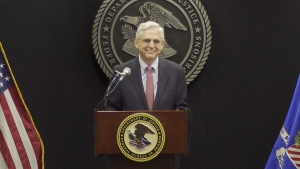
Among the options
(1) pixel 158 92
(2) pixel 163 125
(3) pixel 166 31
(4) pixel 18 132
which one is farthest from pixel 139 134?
(3) pixel 166 31

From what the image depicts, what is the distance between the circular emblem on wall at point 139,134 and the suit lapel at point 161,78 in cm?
39

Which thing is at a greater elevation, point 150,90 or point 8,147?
point 150,90

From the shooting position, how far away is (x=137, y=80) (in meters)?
3.39

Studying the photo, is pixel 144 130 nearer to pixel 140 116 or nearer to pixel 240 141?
pixel 140 116

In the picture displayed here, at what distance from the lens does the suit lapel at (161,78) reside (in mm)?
3328

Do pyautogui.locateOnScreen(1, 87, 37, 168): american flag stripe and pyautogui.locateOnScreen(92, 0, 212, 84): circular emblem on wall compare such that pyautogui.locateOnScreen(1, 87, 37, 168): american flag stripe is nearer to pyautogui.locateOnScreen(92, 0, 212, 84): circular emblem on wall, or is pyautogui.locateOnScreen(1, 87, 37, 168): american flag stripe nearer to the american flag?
the american flag

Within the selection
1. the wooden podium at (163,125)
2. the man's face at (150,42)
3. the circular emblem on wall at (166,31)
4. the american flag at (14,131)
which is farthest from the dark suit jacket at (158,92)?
the circular emblem on wall at (166,31)

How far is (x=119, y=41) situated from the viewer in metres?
4.52

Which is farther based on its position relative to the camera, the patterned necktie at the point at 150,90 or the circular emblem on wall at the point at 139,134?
the patterned necktie at the point at 150,90

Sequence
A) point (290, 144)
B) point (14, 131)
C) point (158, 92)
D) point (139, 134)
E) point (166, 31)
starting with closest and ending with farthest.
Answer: point (139, 134) < point (158, 92) < point (290, 144) < point (14, 131) < point (166, 31)

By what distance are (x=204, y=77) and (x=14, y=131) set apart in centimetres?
170

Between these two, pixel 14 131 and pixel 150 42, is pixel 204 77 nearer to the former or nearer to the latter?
pixel 150 42

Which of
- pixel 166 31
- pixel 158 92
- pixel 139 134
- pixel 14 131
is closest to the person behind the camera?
pixel 139 134

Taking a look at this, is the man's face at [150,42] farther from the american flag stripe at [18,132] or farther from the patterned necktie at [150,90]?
the american flag stripe at [18,132]
